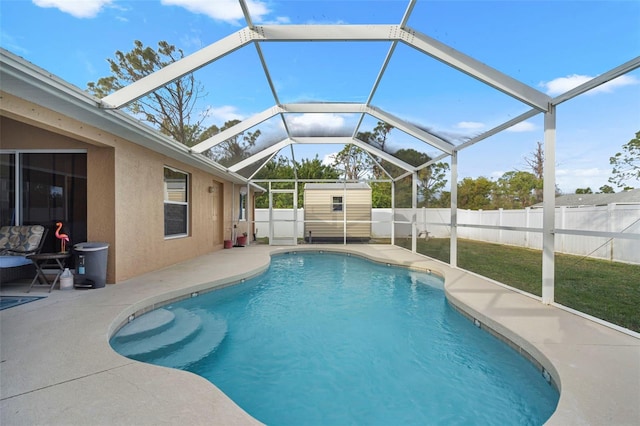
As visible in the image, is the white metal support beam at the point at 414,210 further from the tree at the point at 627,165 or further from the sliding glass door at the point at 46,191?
the sliding glass door at the point at 46,191

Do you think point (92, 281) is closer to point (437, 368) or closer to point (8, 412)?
point (8, 412)

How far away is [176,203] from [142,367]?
5.77 m

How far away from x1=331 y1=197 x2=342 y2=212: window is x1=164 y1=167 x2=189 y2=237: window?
6.90 meters

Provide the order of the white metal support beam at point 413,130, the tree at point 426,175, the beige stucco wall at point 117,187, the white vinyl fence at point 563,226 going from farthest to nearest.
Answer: the tree at point 426,175 → the white metal support beam at point 413,130 → the beige stucco wall at point 117,187 → the white vinyl fence at point 563,226

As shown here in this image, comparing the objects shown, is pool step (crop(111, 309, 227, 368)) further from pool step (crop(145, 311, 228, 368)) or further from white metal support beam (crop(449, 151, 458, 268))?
white metal support beam (crop(449, 151, 458, 268))

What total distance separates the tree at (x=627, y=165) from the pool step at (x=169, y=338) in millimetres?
5594

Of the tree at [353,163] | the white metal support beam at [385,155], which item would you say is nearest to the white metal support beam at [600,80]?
the white metal support beam at [385,155]

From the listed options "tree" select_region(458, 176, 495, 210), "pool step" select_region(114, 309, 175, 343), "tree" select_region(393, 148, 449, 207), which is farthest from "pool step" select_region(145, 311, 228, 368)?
"tree" select_region(393, 148, 449, 207)

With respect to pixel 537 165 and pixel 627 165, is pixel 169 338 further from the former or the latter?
pixel 537 165

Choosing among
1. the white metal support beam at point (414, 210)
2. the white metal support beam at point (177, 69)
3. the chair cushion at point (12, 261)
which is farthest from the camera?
the white metal support beam at point (414, 210)

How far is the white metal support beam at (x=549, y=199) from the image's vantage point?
158 inches

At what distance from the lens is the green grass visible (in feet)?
14.1

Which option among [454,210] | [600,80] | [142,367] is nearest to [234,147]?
[454,210]

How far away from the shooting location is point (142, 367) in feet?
7.52
